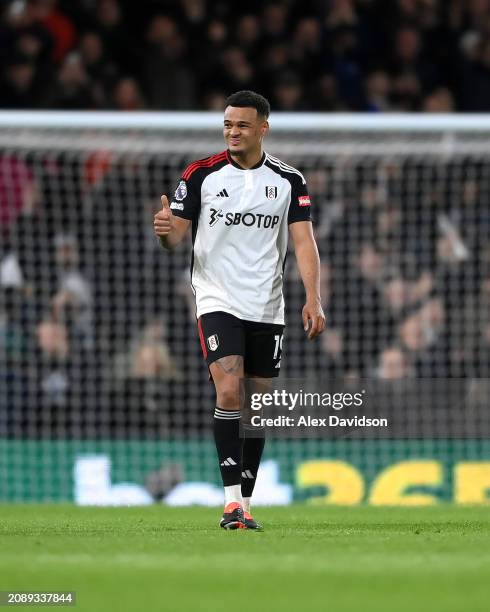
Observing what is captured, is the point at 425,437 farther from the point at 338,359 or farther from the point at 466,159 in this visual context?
the point at 466,159

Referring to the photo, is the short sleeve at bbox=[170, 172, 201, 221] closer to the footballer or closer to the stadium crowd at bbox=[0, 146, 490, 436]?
the footballer

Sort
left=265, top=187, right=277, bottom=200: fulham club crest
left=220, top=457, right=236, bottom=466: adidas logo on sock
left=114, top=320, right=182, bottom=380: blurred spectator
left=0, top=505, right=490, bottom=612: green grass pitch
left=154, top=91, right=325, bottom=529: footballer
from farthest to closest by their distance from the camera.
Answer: left=114, top=320, right=182, bottom=380: blurred spectator, left=265, top=187, right=277, bottom=200: fulham club crest, left=154, top=91, right=325, bottom=529: footballer, left=220, top=457, right=236, bottom=466: adidas logo on sock, left=0, top=505, right=490, bottom=612: green grass pitch

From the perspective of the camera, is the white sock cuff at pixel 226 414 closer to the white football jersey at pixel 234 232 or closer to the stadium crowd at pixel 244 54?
the white football jersey at pixel 234 232

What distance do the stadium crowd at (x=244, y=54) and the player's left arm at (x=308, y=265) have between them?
6.39m

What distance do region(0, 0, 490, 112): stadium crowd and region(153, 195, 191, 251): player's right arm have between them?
6462mm

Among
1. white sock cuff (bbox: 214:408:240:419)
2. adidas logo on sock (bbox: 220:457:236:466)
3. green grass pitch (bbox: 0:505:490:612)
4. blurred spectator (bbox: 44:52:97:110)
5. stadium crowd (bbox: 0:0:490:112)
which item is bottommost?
green grass pitch (bbox: 0:505:490:612)

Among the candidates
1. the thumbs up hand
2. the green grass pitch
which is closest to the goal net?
the green grass pitch

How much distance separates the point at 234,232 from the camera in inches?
306

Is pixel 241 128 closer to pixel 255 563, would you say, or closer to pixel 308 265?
pixel 308 265

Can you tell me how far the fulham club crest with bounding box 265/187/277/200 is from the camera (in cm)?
781

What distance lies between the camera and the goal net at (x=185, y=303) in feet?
38.8

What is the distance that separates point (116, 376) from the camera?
1244cm

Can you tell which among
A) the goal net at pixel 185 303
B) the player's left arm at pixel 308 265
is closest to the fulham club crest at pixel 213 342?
the player's left arm at pixel 308 265

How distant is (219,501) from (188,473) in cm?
35
